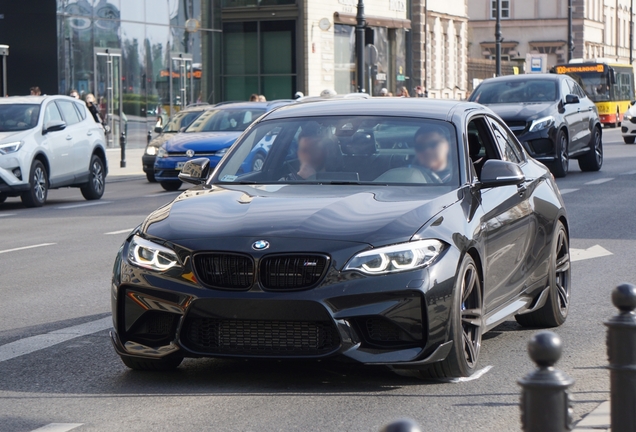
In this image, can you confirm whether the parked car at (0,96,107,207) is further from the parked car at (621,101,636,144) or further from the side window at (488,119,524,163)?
the parked car at (621,101,636,144)

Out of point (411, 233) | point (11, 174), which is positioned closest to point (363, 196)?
point (411, 233)

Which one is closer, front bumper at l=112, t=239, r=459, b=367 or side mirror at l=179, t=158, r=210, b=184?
front bumper at l=112, t=239, r=459, b=367

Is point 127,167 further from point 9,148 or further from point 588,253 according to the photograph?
point 588,253

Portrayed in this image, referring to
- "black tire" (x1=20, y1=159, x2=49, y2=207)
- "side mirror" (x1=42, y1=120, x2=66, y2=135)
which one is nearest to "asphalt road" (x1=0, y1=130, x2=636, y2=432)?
"black tire" (x1=20, y1=159, x2=49, y2=207)

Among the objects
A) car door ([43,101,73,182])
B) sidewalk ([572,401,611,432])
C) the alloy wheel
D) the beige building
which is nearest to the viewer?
sidewalk ([572,401,611,432])

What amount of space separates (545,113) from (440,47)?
44.6 metres

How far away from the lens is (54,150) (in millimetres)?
20750

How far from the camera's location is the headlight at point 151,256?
6.23 m

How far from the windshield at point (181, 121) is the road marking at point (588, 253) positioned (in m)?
15.0

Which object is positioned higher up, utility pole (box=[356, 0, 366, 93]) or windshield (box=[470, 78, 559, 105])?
utility pole (box=[356, 0, 366, 93])

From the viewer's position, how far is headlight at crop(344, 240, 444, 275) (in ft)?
19.7

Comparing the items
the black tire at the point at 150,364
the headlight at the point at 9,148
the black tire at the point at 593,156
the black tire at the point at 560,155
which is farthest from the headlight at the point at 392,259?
the black tire at the point at 593,156

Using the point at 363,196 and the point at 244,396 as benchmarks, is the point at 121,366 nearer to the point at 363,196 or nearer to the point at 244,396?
the point at 244,396

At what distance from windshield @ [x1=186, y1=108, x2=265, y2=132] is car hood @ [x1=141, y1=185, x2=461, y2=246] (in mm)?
17396
